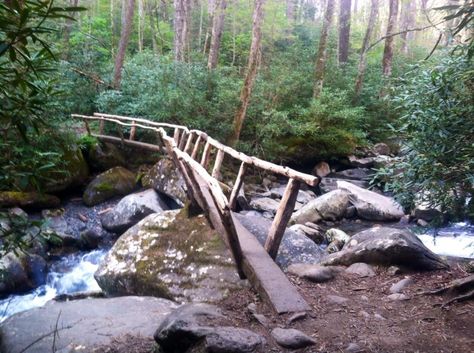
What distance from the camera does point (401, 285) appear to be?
4.14 metres

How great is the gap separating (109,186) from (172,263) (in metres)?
6.09

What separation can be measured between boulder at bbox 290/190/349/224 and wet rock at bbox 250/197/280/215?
1.98ft

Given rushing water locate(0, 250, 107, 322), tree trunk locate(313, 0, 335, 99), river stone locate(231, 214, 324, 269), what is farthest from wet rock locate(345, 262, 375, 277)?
tree trunk locate(313, 0, 335, 99)

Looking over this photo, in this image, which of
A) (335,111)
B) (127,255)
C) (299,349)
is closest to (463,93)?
(299,349)

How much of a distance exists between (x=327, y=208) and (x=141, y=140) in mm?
5485

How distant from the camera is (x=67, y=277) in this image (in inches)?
295

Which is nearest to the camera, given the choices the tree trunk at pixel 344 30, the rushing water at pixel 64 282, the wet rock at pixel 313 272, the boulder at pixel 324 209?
the wet rock at pixel 313 272

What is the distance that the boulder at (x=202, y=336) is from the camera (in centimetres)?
265

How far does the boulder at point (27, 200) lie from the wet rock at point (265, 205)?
15.3ft

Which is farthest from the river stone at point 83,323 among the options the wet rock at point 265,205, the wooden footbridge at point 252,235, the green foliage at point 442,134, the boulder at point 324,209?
the wet rock at point 265,205

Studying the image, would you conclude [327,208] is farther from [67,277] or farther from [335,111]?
[67,277]

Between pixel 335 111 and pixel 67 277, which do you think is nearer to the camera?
pixel 67 277

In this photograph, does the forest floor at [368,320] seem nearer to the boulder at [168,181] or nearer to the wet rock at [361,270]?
the wet rock at [361,270]

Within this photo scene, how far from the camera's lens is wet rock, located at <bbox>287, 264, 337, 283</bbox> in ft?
13.8
